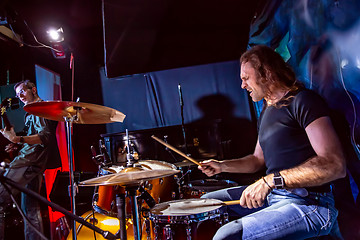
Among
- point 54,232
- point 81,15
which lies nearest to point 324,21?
point 81,15

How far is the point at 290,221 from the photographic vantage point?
4.23ft

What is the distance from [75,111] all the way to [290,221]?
1822 mm

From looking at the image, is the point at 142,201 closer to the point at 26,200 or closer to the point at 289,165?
the point at 289,165

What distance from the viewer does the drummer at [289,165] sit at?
50.6 inches

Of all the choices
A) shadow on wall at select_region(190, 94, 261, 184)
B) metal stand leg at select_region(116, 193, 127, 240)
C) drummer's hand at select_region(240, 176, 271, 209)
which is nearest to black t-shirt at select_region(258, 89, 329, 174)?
drummer's hand at select_region(240, 176, 271, 209)

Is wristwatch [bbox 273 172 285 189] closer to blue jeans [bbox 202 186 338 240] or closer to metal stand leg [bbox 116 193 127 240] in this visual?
blue jeans [bbox 202 186 338 240]

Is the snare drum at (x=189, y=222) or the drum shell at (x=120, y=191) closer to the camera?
the snare drum at (x=189, y=222)

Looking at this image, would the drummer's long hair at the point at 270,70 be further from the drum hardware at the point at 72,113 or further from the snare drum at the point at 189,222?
the drum hardware at the point at 72,113

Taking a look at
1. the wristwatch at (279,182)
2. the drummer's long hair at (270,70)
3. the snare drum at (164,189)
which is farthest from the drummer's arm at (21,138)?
the wristwatch at (279,182)

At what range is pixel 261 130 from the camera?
1826 millimetres

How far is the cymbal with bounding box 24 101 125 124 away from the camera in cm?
205

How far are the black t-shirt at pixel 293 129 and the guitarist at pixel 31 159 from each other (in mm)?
2735

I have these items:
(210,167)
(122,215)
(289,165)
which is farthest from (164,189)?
(289,165)

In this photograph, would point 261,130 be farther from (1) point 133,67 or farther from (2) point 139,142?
(1) point 133,67
